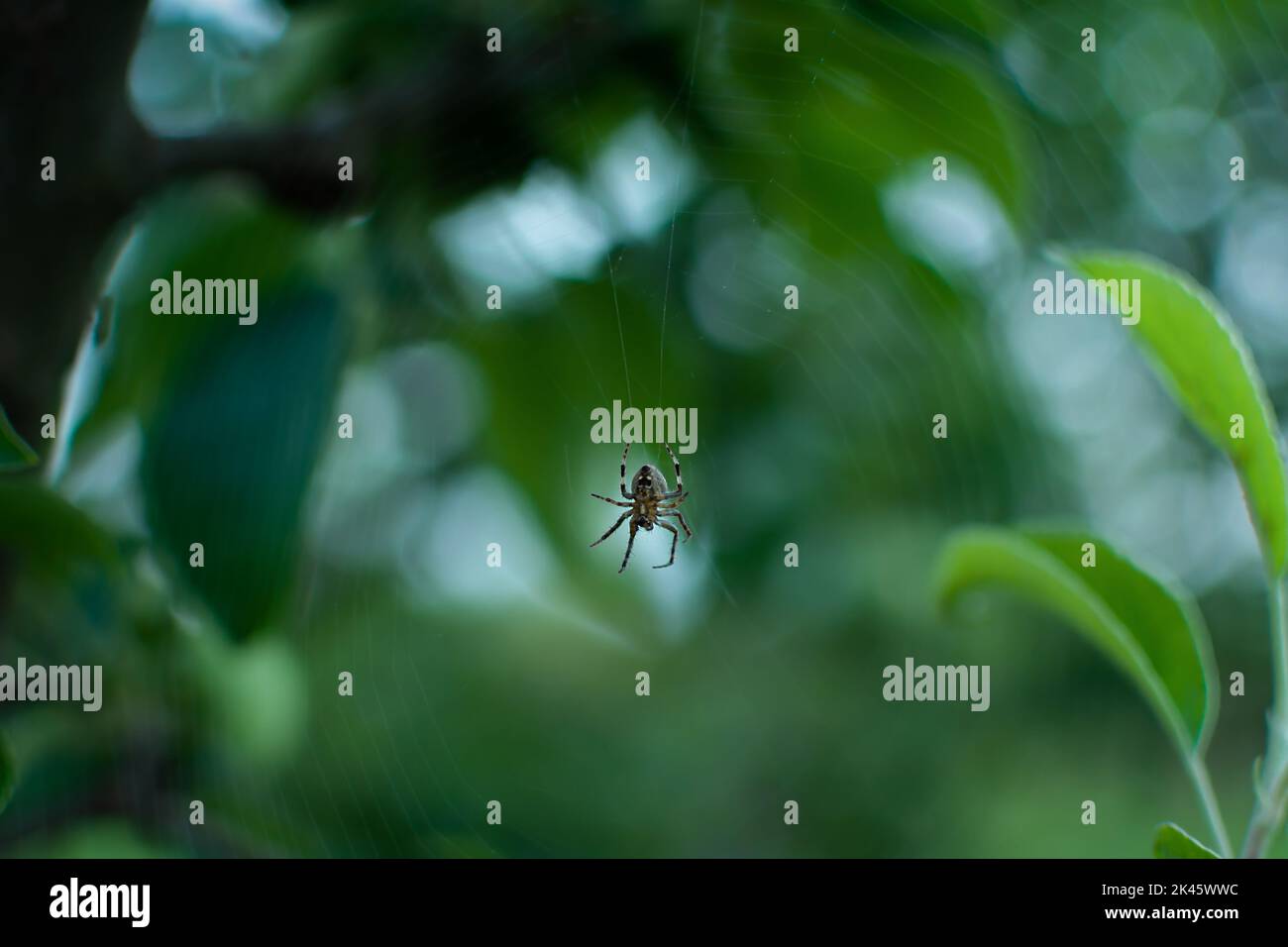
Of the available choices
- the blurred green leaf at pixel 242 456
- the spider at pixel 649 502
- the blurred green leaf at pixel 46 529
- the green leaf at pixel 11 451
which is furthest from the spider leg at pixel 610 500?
the green leaf at pixel 11 451

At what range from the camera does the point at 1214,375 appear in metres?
0.42

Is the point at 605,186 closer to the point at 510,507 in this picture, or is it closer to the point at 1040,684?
the point at 510,507

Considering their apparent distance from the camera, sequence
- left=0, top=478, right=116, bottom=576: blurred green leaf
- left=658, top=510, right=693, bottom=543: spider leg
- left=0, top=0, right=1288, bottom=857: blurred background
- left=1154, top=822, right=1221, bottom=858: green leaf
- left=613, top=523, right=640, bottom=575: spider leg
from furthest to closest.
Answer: left=658, top=510, right=693, bottom=543: spider leg, left=613, top=523, right=640, bottom=575: spider leg, left=0, top=0, right=1288, bottom=857: blurred background, left=0, top=478, right=116, bottom=576: blurred green leaf, left=1154, top=822, right=1221, bottom=858: green leaf

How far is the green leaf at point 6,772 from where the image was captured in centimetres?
43

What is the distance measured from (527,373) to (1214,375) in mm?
561

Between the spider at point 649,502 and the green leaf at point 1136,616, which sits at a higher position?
the spider at point 649,502

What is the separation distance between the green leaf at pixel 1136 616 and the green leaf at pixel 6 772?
45cm

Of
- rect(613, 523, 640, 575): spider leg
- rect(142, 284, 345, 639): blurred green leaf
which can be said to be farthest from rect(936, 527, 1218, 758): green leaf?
rect(613, 523, 640, 575): spider leg

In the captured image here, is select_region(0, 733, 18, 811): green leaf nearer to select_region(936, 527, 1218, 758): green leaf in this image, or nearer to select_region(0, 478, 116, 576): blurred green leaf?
select_region(0, 478, 116, 576): blurred green leaf

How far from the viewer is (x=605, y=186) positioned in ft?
2.67

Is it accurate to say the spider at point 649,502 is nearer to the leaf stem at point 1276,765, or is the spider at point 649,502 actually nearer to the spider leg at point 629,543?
the spider leg at point 629,543

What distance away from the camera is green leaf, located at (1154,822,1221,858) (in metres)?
0.39

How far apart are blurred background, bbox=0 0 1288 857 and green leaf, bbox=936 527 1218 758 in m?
0.07

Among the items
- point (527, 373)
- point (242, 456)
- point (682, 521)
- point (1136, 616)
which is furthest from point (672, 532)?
point (1136, 616)
